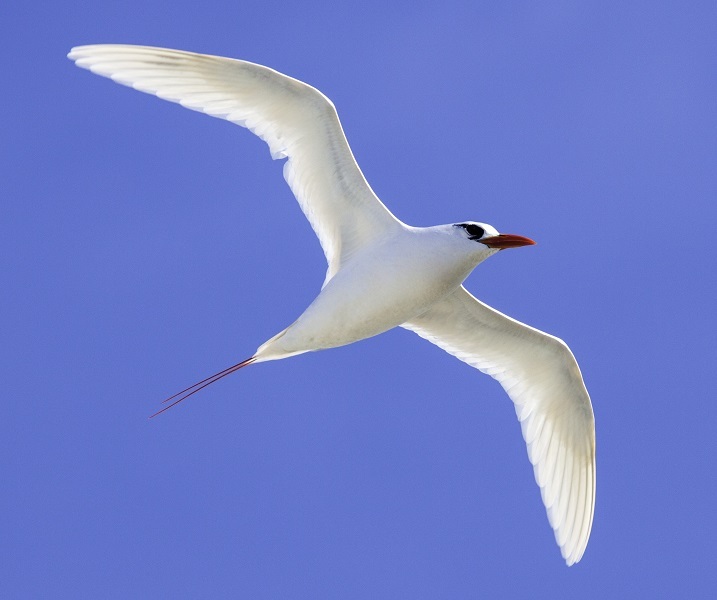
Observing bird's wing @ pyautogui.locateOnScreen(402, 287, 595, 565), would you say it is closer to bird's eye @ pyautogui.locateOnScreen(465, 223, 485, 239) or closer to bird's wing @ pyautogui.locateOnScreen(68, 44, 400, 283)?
bird's eye @ pyautogui.locateOnScreen(465, 223, 485, 239)

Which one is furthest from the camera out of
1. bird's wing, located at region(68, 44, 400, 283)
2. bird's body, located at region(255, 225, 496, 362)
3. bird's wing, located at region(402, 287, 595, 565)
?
bird's wing, located at region(402, 287, 595, 565)

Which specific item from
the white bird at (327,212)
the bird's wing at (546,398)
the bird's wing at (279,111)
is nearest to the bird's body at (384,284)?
the white bird at (327,212)

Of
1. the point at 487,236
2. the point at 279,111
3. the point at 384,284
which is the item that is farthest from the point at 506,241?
the point at 279,111

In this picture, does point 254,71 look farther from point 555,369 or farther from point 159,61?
point 555,369

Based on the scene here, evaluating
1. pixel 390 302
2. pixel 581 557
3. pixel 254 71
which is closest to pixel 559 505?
pixel 581 557

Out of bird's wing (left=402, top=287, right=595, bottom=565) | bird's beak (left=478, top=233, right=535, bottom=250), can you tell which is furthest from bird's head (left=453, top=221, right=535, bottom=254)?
bird's wing (left=402, top=287, right=595, bottom=565)

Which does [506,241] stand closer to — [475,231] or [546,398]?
[475,231]
